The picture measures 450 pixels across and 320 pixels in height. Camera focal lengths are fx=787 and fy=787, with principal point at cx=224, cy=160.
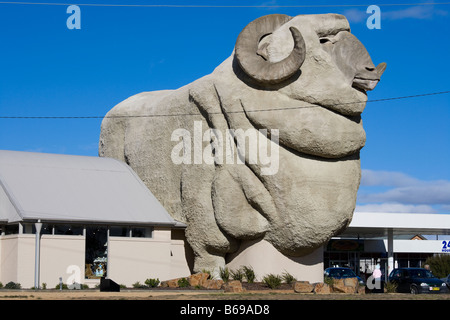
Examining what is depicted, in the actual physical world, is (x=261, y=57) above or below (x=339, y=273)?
above

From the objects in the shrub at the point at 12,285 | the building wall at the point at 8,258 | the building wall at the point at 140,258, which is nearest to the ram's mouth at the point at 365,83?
the building wall at the point at 140,258

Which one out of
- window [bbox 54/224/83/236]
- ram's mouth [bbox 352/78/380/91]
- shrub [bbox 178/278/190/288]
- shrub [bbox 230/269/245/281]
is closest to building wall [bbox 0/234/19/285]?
window [bbox 54/224/83/236]

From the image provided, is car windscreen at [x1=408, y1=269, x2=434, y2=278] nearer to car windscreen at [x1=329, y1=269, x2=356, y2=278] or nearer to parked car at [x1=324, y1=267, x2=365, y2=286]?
parked car at [x1=324, y1=267, x2=365, y2=286]

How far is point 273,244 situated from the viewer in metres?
29.1

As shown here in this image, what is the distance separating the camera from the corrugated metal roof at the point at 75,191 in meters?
27.1

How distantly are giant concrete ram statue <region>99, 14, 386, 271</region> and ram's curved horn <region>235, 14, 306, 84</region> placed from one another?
0.04 m

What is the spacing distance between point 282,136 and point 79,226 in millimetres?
7860

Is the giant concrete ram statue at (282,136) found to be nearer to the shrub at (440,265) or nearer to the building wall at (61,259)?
the building wall at (61,259)

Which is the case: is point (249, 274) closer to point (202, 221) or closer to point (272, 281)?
point (272, 281)

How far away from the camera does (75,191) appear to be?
28984 mm

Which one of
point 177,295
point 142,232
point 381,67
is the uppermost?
point 381,67

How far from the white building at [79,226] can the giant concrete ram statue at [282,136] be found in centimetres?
168

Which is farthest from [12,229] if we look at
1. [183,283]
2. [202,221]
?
[202,221]

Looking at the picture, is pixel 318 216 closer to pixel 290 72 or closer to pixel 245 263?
pixel 245 263
